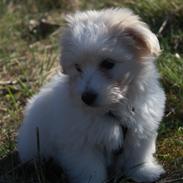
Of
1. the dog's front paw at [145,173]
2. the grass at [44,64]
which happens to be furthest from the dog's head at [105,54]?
the grass at [44,64]

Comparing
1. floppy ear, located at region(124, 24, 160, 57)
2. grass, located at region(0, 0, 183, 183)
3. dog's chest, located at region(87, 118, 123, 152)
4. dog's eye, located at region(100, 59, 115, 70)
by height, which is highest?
floppy ear, located at region(124, 24, 160, 57)

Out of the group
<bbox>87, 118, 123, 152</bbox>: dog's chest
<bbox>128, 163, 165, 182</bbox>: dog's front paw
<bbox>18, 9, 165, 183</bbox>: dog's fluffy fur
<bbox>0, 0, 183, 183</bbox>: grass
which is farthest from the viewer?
<bbox>0, 0, 183, 183</bbox>: grass

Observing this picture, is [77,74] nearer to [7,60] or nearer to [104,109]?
[104,109]

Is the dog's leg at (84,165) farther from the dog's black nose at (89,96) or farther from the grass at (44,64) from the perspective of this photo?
the dog's black nose at (89,96)

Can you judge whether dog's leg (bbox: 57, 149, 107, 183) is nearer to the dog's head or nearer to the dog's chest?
the dog's chest

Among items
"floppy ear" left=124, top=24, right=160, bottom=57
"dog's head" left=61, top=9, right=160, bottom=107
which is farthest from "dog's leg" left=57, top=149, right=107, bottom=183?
"floppy ear" left=124, top=24, right=160, bottom=57

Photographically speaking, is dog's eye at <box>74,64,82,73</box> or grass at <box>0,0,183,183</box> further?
grass at <box>0,0,183,183</box>

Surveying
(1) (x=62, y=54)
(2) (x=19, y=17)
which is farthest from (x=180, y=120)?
(2) (x=19, y=17)
